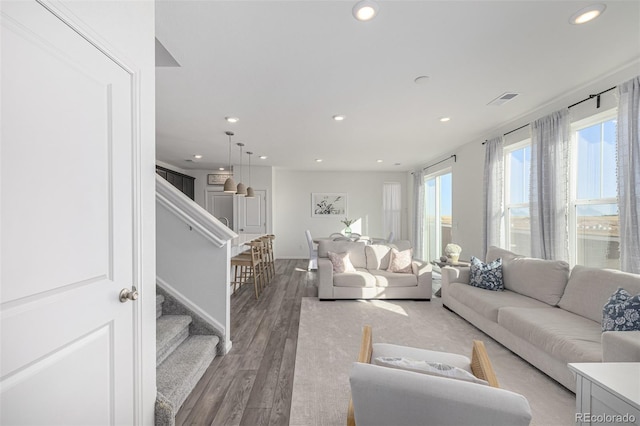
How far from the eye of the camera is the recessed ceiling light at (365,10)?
1.67 metres

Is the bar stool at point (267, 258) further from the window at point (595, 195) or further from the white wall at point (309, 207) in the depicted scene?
the window at point (595, 195)

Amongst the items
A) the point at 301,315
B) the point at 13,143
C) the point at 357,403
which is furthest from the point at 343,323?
the point at 13,143

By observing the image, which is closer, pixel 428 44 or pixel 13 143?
pixel 13 143

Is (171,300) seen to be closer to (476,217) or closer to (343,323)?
(343,323)

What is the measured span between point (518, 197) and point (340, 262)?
112 inches

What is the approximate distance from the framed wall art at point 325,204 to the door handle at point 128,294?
23.2 ft

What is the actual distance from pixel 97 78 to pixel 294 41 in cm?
140

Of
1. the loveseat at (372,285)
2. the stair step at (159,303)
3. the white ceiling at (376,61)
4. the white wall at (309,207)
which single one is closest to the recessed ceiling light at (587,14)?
the white ceiling at (376,61)

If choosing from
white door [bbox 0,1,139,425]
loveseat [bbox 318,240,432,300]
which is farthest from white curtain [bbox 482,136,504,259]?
white door [bbox 0,1,139,425]

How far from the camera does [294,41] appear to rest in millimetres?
2074

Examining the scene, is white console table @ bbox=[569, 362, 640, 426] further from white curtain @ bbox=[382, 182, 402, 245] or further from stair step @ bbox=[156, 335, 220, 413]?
white curtain @ bbox=[382, 182, 402, 245]

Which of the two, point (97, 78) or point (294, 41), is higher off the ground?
point (294, 41)

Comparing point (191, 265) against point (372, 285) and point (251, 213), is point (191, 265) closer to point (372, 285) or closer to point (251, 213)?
point (372, 285)

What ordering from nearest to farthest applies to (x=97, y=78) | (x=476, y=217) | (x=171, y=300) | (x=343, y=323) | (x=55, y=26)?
(x=55, y=26) < (x=97, y=78) < (x=171, y=300) < (x=343, y=323) < (x=476, y=217)
